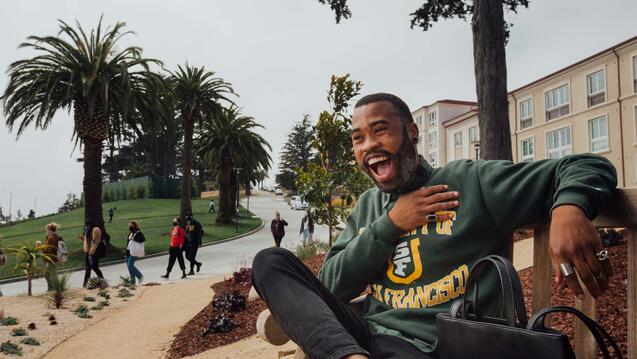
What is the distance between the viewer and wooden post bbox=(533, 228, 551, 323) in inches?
74.2

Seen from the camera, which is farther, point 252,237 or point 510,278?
point 252,237

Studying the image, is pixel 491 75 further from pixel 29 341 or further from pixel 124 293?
pixel 124 293

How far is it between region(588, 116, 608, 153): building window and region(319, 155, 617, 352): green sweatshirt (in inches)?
1279

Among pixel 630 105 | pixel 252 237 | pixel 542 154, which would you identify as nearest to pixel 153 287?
pixel 252 237

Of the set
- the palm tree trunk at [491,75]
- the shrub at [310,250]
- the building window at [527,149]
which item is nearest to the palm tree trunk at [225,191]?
the building window at [527,149]

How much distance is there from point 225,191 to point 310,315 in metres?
36.2

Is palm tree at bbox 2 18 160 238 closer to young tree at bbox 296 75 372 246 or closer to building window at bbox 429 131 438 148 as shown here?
young tree at bbox 296 75 372 246

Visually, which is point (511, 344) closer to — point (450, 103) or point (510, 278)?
point (510, 278)

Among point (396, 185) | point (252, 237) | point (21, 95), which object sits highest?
point (21, 95)

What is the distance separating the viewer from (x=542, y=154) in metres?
35.3

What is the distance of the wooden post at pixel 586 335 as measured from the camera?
1642mm

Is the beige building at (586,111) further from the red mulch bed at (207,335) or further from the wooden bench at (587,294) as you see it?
the wooden bench at (587,294)

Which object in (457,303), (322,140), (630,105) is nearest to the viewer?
(457,303)

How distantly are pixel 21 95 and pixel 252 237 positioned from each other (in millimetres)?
15762
